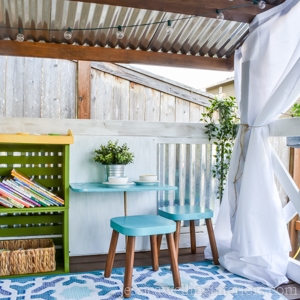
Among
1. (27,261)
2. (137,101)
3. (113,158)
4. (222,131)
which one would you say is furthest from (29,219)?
(137,101)

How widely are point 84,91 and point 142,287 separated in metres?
2.31

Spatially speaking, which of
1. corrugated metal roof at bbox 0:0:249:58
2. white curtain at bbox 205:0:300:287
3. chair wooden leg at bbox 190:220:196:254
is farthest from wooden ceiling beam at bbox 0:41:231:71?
chair wooden leg at bbox 190:220:196:254

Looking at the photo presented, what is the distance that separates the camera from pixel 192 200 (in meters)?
3.38

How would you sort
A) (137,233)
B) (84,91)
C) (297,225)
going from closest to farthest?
(137,233) < (297,225) < (84,91)

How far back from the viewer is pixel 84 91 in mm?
3914

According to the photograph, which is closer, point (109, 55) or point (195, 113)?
point (109, 55)

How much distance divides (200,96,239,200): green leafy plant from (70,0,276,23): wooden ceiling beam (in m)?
0.76

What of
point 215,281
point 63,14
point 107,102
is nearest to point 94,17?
point 63,14

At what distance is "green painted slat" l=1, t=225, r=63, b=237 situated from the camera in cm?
284

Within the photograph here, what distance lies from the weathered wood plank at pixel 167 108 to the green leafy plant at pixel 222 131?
101 centimetres

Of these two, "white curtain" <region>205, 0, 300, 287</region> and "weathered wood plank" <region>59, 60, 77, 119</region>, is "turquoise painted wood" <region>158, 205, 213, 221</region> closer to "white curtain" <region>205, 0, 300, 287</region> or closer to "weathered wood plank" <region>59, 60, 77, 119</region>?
"white curtain" <region>205, 0, 300, 287</region>

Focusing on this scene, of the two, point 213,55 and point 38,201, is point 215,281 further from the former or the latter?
point 213,55

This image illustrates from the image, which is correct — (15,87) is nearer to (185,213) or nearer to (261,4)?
(185,213)

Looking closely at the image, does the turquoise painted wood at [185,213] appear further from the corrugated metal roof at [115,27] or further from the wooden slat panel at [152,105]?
the wooden slat panel at [152,105]
